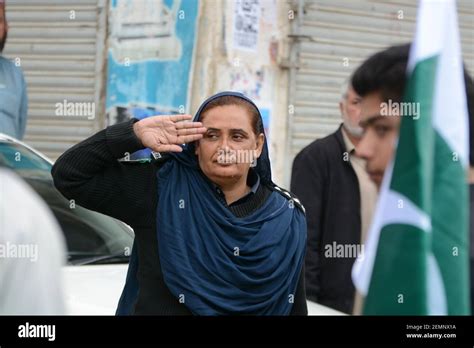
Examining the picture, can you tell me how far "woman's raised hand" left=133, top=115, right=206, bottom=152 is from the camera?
8.27ft

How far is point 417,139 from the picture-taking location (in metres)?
3.04

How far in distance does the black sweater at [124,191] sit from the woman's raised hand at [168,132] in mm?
39

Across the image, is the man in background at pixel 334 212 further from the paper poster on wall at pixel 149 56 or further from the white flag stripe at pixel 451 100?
the paper poster on wall at pixel 149 56

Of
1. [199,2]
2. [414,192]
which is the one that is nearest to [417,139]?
[414,192]

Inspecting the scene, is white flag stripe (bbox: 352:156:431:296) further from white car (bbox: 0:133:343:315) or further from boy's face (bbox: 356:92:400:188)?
white car (bbox: 0:133:343:315)

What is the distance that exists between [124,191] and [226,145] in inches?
13.1

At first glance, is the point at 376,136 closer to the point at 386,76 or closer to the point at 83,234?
the point at 386,76

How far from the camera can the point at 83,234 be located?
12.4 ft

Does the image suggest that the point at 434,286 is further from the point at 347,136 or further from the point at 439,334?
the point at 347,136

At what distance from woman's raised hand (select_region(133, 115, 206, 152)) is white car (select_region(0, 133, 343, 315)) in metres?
0.92

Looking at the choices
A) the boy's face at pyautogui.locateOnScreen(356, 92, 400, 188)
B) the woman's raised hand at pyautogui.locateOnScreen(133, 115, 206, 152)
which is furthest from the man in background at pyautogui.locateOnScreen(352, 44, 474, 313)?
the woman's raised hand at pyautogui.locateOnScreen(133, 115, 206, 152)

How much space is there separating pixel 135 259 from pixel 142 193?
221 mm

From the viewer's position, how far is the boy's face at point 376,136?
3.27 meters

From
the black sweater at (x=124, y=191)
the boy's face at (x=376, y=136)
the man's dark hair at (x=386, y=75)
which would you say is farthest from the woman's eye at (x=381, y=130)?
the black sweater at (x=124, y=191)
